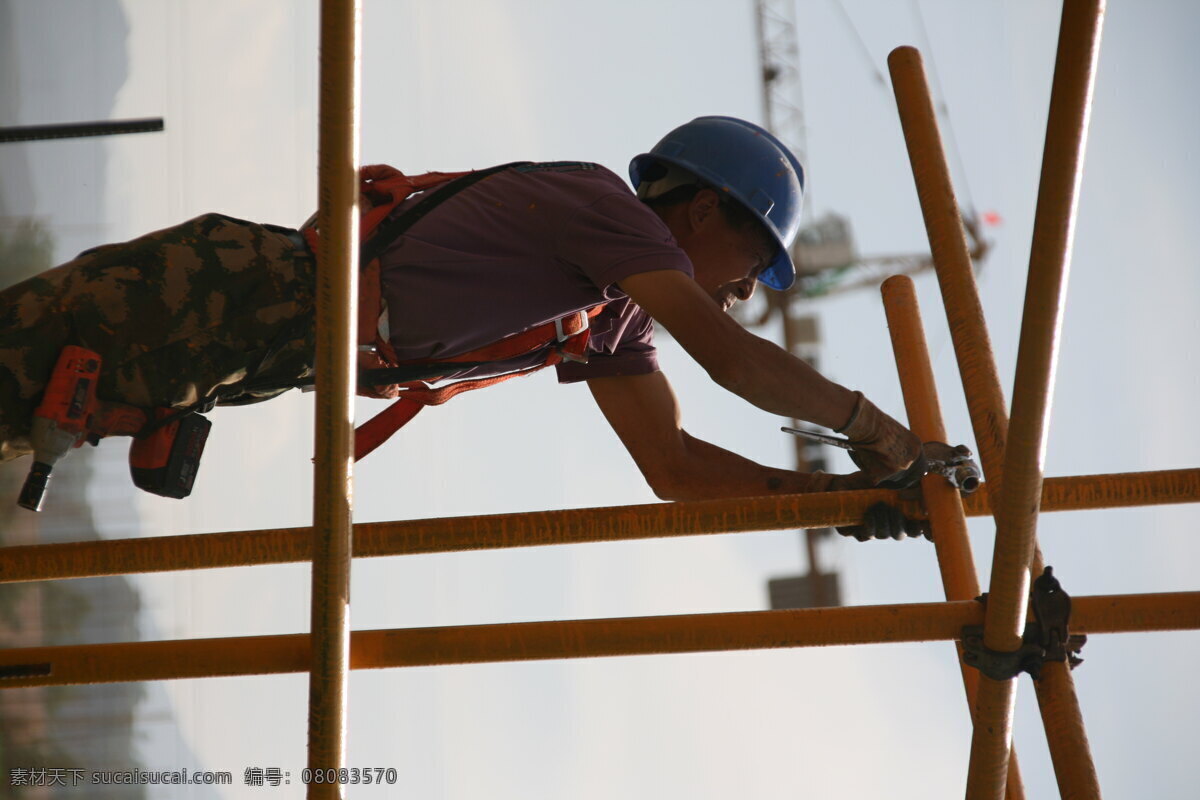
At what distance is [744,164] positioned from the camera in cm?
305

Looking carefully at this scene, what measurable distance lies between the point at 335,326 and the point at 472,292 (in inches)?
32.4

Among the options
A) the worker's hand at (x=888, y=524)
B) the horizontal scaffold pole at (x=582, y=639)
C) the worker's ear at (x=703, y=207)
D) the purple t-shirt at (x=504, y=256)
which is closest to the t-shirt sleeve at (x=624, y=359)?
the worker's ear at (x=703, y=207)

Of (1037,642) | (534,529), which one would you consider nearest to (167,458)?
(534,529)

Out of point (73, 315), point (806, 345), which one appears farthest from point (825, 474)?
point (806, 345)

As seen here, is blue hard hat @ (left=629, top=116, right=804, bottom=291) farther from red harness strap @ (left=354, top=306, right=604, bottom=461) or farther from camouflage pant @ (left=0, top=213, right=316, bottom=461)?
camouflage pant @ (left=0, top=213, right=316, bottom=461)

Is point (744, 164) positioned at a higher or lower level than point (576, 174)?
higher

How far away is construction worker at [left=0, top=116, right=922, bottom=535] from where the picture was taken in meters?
2.40

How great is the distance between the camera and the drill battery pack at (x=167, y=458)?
2.51m

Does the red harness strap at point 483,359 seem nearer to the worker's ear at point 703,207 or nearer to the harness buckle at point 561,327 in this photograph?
the harness buckle at point 561,327

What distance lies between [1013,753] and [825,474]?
0.99 m

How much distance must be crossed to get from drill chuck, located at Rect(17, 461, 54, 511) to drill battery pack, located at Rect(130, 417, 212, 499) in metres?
0.21

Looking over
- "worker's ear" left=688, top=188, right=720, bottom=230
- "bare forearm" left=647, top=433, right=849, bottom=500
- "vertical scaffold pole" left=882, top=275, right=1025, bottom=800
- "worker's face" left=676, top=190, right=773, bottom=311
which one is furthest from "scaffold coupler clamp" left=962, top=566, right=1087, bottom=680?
"worker's ear" left=688, top=188, right=720, bottom=230

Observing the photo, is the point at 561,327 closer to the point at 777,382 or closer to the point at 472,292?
the point at 472,292

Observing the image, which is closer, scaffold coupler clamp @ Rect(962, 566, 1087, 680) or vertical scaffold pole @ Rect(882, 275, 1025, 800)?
scaffold coupler clamp @ Rect(962, 566, 1087, 680)
